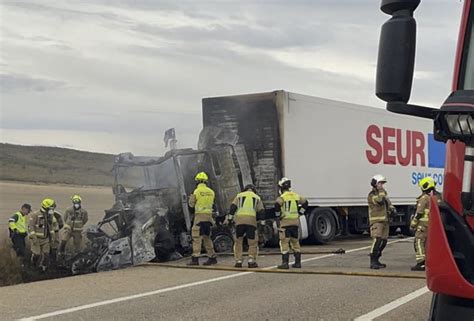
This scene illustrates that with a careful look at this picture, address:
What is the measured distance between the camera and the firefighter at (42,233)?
13.1 m

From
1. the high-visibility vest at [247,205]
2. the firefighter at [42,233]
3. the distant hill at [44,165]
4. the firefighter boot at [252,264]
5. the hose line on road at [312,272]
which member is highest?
the distant hill at [44,165]

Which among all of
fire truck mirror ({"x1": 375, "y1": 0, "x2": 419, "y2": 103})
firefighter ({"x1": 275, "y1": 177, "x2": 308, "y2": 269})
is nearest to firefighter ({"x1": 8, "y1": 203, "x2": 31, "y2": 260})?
firefighter ({"x1": 275, "y1": 177, "x2": 308, "y2": 269})

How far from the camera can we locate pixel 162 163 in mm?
14750

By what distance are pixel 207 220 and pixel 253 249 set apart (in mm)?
1197

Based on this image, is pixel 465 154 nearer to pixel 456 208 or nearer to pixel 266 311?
pixel 456 208

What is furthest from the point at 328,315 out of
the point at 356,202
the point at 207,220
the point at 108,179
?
the point at 356,202

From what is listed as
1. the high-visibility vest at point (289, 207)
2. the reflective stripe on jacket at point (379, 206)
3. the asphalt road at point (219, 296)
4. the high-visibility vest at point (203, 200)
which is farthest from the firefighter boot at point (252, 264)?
the reflective stripe on jacket at point (379, 206)

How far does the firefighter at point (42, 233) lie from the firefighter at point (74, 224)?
0.45 m

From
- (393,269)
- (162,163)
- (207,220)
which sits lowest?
(393,269)

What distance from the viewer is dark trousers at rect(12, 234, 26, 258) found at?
1363 cm

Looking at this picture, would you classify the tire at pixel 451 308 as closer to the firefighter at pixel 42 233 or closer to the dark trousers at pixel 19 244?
the firefighter at pixel 42 233

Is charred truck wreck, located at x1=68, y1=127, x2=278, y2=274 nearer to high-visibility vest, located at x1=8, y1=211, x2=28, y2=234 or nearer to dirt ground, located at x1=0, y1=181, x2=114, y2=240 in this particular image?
high-visibility vest, located at x1=8, y1=211, x2=28, y2=234

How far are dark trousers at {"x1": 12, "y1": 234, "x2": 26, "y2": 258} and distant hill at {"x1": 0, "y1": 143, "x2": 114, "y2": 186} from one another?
1844 inches

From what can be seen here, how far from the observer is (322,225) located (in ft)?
56.5
